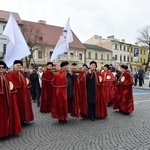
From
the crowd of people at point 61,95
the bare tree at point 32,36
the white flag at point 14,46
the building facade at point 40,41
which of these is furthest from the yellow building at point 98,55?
the white flag at point 14,46

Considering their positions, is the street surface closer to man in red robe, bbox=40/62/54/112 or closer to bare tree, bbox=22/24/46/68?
man in red robe, bbox=40/62/54/112

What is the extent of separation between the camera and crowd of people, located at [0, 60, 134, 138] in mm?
5836

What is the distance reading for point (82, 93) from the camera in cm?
786


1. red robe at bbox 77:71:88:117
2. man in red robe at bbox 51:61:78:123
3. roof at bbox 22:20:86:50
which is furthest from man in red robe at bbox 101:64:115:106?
roof at bbox 22:20:86:50

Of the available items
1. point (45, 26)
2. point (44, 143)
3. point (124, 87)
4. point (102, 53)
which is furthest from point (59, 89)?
point (102, 53)

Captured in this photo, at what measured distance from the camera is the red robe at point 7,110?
18.5 feet

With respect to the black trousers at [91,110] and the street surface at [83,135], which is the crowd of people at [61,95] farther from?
the street surface at [83,135]

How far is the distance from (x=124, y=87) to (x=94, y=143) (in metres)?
3.83

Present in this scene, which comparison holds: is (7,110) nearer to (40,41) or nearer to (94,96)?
(94,96)

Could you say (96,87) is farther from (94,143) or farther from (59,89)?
(94,143)

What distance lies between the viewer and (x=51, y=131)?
6.47m

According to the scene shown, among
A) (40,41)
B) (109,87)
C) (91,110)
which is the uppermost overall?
(40,41)

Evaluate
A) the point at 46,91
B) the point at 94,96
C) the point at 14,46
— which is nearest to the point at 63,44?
the point at 46,91

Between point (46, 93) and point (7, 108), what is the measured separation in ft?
11.8
